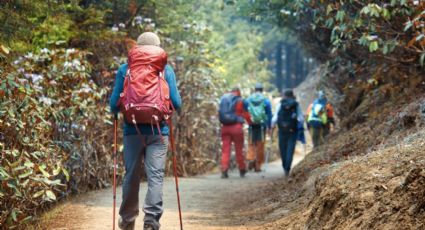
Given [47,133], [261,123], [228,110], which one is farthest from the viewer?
[261,123]

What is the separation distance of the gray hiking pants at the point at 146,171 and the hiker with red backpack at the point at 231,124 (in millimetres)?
9379

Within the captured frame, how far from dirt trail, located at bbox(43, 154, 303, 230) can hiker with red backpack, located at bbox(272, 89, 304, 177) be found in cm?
130

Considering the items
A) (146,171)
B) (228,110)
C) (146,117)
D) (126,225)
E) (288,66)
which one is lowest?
(126,225)

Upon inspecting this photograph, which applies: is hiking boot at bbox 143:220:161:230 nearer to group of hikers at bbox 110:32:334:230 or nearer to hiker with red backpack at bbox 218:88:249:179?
group of hikers at bbox 110:32:334:230

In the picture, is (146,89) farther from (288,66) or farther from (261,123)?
(288,66)

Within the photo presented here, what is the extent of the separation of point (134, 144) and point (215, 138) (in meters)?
12.1

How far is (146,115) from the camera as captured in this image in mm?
7414

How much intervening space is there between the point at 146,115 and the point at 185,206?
4146 mm

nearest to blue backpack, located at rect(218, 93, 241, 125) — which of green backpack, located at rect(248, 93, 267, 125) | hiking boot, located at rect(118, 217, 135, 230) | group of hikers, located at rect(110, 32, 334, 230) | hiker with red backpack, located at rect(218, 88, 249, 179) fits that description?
hiker with red backpack, located at rect(218, 88, 249, 179)

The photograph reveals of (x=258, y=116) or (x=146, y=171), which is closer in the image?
(x=146, y=171)

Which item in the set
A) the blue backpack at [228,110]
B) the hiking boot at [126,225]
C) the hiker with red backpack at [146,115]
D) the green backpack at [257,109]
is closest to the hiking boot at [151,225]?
the hiker with red backpack at [146,115]

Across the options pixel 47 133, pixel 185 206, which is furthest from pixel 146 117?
pixel 185 206

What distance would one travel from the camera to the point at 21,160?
8719 mm

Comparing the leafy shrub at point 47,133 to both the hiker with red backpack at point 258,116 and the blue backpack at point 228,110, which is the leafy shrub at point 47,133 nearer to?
the blue backpack at point 228,110
